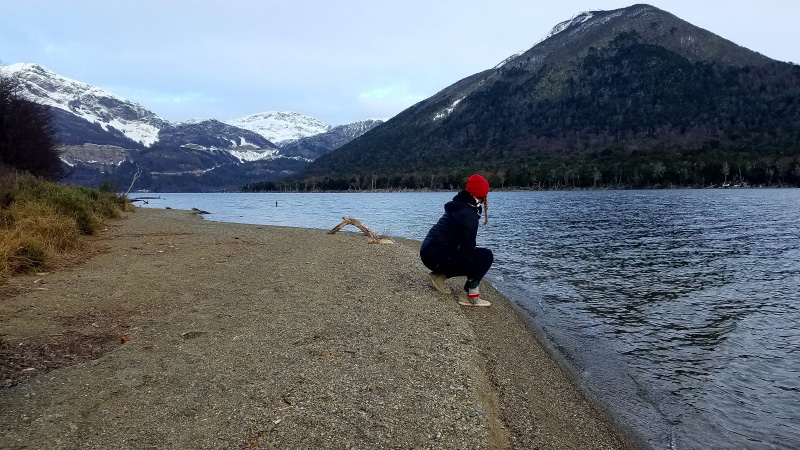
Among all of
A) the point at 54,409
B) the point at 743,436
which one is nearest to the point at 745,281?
the point at 743,436

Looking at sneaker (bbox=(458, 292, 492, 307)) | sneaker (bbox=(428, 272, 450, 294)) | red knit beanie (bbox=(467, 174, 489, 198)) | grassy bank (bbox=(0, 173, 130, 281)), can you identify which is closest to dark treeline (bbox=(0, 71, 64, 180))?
grassy bank (bbox=(0, 173, 130, 281))

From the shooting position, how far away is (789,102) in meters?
170

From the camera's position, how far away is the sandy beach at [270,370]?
4309mm

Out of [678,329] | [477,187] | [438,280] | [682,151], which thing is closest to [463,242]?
[477,187]

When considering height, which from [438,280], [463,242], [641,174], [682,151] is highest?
[682,151]

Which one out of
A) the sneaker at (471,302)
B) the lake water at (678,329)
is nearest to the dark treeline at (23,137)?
the sneaker at (471,302)

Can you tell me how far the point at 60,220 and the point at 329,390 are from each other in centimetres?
1332

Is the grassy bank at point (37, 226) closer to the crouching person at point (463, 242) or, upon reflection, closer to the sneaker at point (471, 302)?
the crouching person at point (463, 242)

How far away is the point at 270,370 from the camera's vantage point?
5.69 m

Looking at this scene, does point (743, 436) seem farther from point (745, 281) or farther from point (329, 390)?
point (745, 281)

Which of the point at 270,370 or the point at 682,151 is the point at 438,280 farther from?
the point at 682,151

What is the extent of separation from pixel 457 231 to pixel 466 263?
29.4 inches

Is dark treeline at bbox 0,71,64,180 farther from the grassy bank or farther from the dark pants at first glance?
the dark pants

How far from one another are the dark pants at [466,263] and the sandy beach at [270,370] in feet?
2.34
